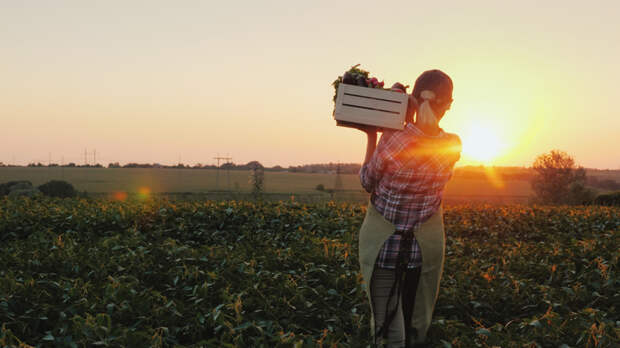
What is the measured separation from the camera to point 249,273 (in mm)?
5426

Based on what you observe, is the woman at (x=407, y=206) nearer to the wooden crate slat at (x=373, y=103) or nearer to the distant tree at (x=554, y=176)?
the wooden crate slat at (x=373, y=103)

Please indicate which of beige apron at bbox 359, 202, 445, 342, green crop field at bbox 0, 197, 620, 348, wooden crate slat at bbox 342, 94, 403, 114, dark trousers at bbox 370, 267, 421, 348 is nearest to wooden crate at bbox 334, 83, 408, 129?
wooden crate slat at bbox 342, 94, 403, 114

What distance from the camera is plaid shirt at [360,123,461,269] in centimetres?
302

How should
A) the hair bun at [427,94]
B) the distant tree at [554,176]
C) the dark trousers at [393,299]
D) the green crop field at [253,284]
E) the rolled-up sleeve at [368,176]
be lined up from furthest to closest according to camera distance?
the distant tree at [554,176] → the green crop field at [253,284] → the dark trousers at [393,299] → the rolled-up sleeve at [368,176] → the hair bun at [427,94]

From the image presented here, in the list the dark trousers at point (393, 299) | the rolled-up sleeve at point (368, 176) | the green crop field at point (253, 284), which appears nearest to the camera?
the rolled-up sleeve at point (368, 176)

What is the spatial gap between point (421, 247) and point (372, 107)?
1093mm

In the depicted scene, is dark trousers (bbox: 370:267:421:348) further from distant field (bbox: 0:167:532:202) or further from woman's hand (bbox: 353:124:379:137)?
distant field (bbox: 0:167:532:202)

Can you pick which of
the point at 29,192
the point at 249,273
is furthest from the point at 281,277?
the point at 29,192

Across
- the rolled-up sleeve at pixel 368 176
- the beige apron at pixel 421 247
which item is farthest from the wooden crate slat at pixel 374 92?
A: the beige apron at pixel 421 247

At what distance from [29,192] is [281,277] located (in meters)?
26.0

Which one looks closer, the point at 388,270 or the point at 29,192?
the point at 388,270

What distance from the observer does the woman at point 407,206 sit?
301 cm

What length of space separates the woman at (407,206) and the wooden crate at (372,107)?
0.09m

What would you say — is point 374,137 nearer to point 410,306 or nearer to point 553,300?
point 410,306
